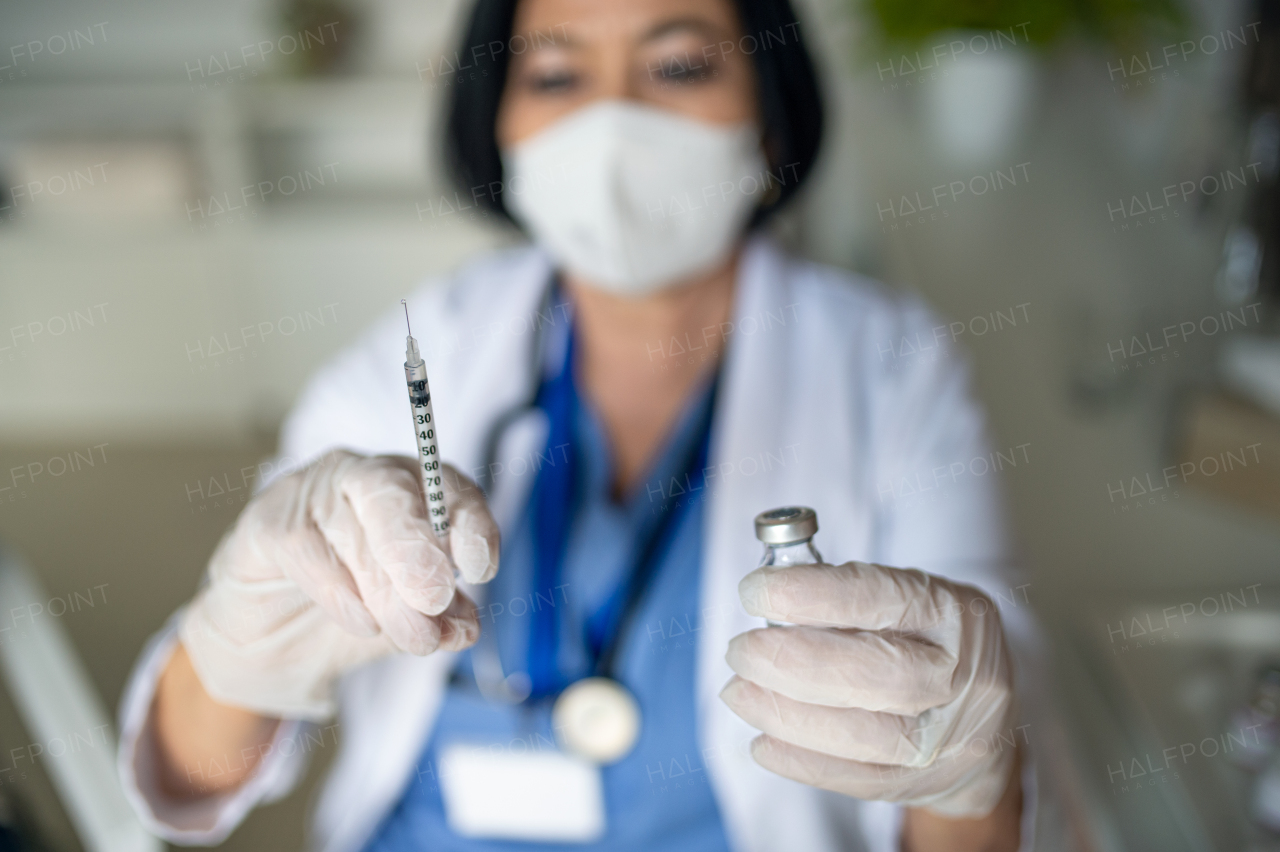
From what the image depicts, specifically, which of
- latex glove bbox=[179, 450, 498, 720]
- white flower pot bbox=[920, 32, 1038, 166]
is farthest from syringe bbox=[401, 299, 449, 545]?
white flower pot bbox=[920, 32, 1038, 166]

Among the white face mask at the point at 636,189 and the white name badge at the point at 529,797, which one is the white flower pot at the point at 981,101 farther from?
the white name badge at the point at 529,797

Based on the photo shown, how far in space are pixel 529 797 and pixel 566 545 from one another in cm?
23

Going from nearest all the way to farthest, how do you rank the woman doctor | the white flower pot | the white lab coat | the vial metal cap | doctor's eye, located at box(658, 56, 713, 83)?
1. the vial metal cap
2. the woman doctor
3. the white lab coat
4. doctor's eye, located at box(658, 56, 713, 83)
5. the white flower pot

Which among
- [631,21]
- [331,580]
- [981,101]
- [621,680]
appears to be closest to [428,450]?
[331,580]

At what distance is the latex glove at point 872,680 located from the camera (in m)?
0.46

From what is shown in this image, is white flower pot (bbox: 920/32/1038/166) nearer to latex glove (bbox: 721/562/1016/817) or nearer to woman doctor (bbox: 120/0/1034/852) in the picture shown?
woman doctor (bbox: 120/0/1034/852)

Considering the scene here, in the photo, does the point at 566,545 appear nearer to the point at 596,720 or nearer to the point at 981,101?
the point at 596,720

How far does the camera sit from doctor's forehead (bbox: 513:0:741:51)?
2.59 ft

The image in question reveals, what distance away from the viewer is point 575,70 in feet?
2.74

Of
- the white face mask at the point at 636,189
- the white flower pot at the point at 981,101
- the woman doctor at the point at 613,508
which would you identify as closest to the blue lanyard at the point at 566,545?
the woman doctor at the point at 613,508

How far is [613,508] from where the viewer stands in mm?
892

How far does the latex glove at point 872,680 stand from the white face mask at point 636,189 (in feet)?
1.61

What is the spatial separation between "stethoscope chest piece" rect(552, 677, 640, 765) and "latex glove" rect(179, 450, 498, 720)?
0.21 meters

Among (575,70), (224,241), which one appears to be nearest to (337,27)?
(224,241)
